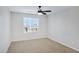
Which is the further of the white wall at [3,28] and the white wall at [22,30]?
the white wall at [22,30]

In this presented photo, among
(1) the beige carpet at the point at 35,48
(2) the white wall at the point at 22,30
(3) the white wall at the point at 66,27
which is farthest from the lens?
(2) the white wall at the point at 22,30

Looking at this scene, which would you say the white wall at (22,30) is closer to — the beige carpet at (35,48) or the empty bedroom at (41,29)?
the empty bedroom at (41,29)

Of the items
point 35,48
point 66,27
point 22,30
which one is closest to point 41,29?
point 22,30

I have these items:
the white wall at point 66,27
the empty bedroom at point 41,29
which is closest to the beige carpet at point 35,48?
the empty bedroom at point 41,29

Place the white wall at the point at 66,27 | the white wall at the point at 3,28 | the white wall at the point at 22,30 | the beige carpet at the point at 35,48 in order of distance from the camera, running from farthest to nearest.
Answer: the white wall at the point at 22,30, the white wall at the point at 66,27, the beige carpet at the point at 35,48, the white wall at the point at 3,28

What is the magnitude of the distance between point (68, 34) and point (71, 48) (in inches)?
24.4

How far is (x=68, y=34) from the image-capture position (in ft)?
12.4

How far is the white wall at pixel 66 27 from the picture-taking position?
132 inches

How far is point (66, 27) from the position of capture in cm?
392

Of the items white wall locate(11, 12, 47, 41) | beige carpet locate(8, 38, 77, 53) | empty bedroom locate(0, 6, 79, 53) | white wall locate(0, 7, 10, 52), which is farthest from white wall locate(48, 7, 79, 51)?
white wall locate(0, 7, 10, 52)

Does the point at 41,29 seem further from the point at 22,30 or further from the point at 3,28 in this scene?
the point at 3,28
